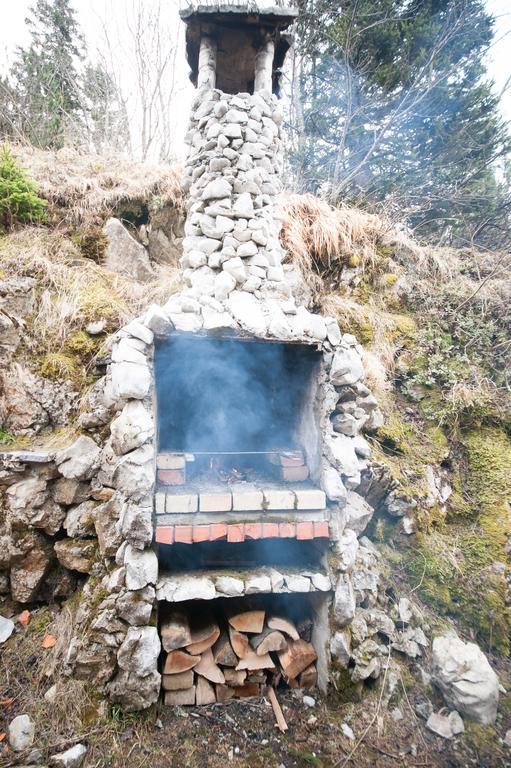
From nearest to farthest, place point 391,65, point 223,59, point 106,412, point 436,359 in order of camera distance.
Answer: point 106,412
point 223,59
point 436,359
point 391,65

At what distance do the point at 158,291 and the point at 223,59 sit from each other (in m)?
2.55

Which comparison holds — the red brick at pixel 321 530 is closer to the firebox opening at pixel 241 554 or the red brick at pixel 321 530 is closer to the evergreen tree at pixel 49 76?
the firebox opening at pixel 241 554

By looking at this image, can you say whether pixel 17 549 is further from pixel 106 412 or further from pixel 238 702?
pixel 238 702

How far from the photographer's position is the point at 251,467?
10.3 ft

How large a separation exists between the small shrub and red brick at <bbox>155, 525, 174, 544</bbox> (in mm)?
3790

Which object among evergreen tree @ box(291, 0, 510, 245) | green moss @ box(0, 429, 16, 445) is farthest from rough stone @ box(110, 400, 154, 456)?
evergreen tree @ box(291, 0, 510, 245)

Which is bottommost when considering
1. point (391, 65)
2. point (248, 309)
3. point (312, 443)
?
point (312, 443)

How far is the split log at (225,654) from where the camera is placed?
254 centimetres

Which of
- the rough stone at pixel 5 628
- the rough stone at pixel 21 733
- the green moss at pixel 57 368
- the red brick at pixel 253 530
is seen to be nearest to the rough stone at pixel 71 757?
the rough stone at pixel 21 733

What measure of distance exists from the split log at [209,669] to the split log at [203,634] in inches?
2.4

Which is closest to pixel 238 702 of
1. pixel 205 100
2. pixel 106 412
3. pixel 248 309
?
pixel 106 412

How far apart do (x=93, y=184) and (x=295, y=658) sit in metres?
5.39

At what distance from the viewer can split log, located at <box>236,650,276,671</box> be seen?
8.33 ft

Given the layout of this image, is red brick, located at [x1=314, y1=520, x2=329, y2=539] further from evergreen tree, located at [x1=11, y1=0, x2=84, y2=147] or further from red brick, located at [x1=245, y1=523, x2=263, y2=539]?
evergreen tree, located at [x1=11, y1=0, x2=84, y2=147]
